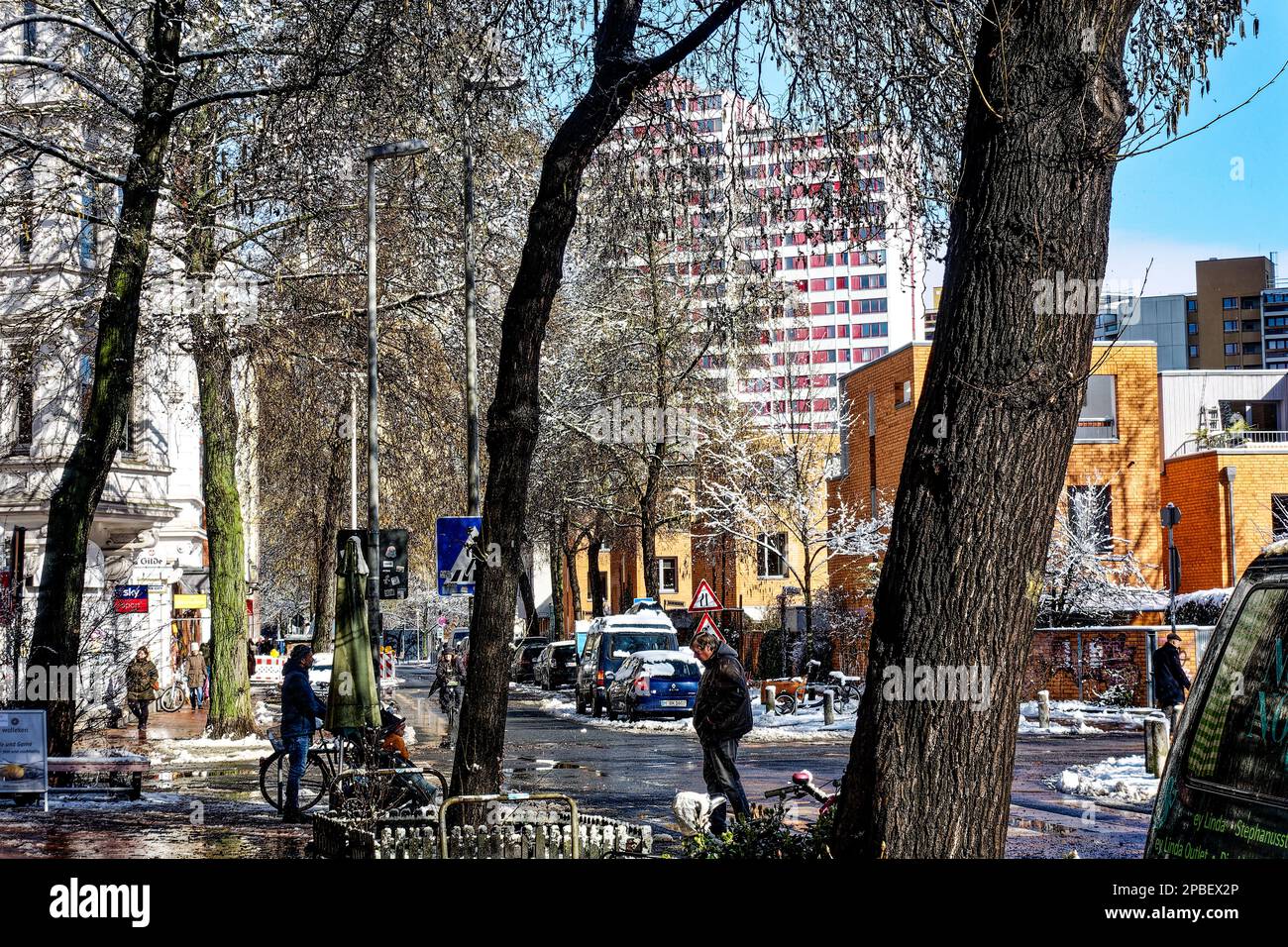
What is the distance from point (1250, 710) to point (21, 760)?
14.8m

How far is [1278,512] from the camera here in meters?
41.6

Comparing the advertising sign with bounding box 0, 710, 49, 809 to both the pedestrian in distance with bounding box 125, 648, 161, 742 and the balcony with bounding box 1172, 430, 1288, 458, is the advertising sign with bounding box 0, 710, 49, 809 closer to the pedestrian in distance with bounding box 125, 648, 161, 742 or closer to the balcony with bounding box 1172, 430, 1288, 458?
the pedestrian in distance with bounding box 125, 648, 161, 742

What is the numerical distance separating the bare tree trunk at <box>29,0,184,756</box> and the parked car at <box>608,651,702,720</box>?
16427 mm

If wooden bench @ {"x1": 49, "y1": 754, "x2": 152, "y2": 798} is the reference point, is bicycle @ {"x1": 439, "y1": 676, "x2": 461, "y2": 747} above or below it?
below

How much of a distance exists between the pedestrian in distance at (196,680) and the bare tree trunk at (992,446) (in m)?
38.1

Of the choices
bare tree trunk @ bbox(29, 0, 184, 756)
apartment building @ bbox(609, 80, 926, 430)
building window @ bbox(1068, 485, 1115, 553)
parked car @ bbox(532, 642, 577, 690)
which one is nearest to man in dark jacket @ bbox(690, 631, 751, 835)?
apartment building @ bbox(609, 80, 926, 430)

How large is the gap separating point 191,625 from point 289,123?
129 feet

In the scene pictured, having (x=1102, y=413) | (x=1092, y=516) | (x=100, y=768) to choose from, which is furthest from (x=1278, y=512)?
(x=100, y=768)

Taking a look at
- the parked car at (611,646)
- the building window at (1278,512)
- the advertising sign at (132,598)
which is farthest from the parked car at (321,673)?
the building window at (1278,512)

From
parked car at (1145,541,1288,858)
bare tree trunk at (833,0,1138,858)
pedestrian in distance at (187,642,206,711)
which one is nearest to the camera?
parked car at (1145,541,1288,858)

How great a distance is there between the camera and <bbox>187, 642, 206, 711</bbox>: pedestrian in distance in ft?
136

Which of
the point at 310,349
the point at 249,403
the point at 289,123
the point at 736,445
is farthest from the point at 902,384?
the point at 289,123

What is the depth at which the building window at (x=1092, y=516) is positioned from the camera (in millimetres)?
38500
